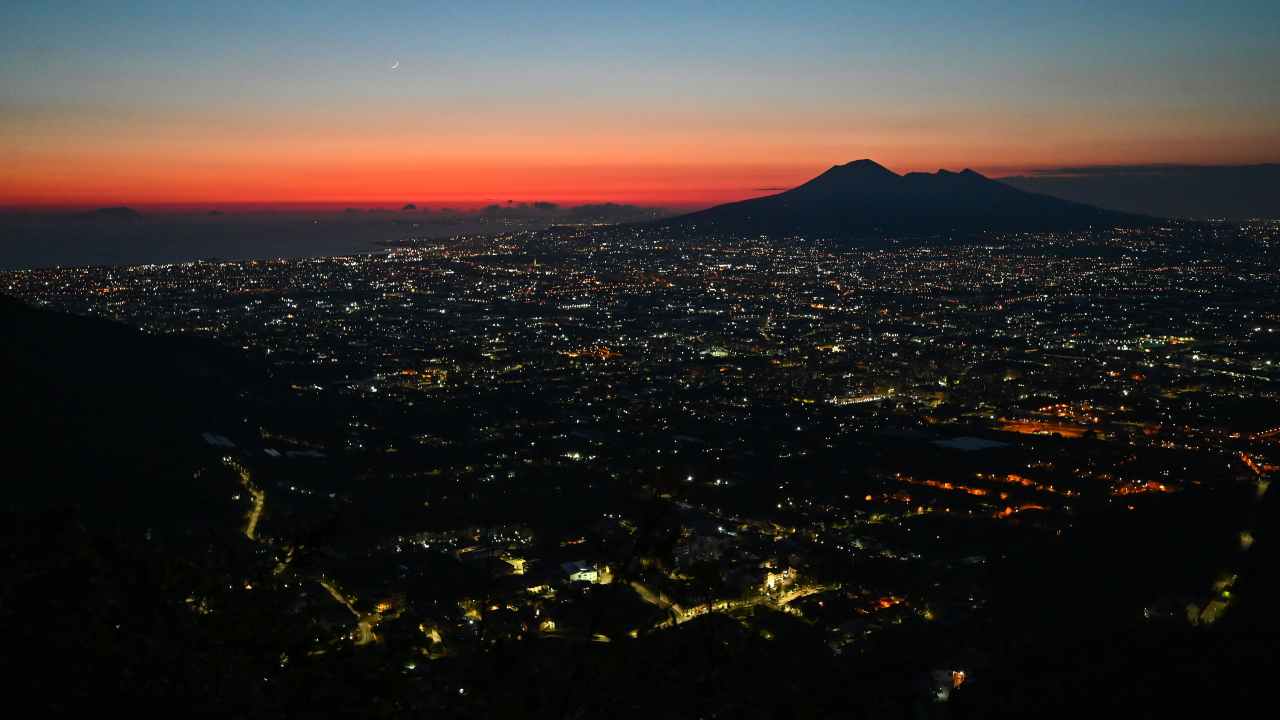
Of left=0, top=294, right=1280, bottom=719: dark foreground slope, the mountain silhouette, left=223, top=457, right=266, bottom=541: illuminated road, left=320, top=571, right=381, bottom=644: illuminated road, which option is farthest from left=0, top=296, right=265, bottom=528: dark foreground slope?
the mountain silhouette

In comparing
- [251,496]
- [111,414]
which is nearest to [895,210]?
[111,414]

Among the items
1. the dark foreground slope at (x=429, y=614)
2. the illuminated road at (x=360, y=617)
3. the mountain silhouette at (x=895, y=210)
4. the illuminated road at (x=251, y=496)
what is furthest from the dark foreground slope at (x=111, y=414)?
the mountain silhouette at (x=895, y=210)

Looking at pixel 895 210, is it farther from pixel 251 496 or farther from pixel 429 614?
pixel 429 614

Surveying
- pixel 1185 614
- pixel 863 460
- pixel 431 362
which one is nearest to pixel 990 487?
pixel 863 460

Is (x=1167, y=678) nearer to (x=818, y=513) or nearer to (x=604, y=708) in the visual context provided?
(x=604, y=708)

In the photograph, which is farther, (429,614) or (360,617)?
(429,614)

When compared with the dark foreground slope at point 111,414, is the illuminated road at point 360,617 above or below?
below

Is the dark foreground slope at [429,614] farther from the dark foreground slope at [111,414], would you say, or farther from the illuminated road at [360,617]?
the illuminated road at [360,617]

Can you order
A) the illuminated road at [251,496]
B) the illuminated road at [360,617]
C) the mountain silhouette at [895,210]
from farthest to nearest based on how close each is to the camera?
1. the mountain silhouette at [895,210]
2. the illuminated road at [251,496]
3. the illuminated road at [360,617]

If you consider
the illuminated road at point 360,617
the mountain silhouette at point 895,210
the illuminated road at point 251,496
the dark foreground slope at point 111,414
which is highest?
the mountain silhouette at point 895,210
